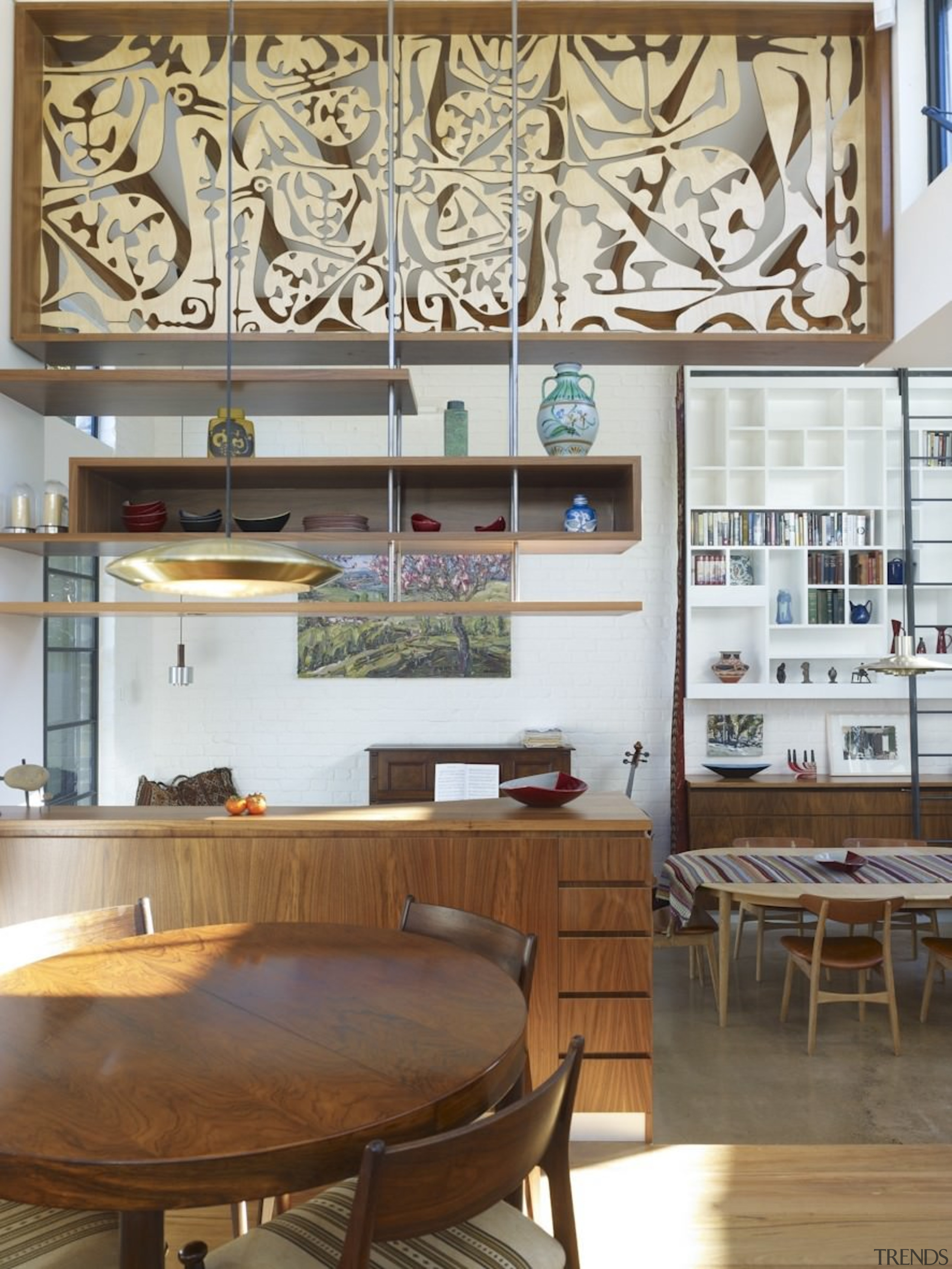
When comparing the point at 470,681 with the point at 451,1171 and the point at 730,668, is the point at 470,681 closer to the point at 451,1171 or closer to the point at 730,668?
the point at 730,668

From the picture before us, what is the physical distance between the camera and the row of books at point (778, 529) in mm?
7512

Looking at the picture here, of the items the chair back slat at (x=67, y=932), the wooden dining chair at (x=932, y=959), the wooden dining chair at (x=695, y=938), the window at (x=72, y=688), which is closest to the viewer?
the chair back slat at (x=67, y=932)

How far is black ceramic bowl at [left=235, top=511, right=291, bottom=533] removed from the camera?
418 centimetres

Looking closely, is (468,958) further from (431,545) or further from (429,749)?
(429,749)

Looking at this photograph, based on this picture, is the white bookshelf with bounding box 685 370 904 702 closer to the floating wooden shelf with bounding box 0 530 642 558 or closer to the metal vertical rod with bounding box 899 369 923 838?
the metal vertical rod with bounding box 899 369 923 838

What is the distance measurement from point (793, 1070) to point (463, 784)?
1988 millimetres

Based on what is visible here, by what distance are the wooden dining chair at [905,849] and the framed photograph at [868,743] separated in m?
0.98

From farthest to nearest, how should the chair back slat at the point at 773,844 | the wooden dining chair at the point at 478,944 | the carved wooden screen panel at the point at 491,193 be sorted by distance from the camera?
the chair back slat at the point at 773,844, the carved wooden screen panel at the point at 491,193, the wooden dining chair at the point at 478,944

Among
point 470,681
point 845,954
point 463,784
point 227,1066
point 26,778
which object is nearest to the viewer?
point 227,1066

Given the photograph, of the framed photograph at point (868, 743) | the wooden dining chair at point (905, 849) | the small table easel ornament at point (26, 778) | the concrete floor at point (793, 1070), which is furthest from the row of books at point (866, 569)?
the small table easel ornament at point (26, 778)

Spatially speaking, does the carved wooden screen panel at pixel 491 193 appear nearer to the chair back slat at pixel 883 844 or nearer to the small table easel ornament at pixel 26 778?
the small table easel ornament at pixel 26 778

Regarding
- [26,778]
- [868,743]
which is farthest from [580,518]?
[868,743]

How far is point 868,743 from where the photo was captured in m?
7.73

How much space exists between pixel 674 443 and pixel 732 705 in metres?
2.02
